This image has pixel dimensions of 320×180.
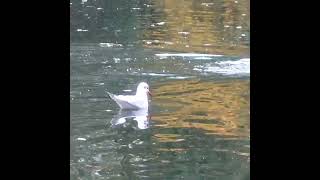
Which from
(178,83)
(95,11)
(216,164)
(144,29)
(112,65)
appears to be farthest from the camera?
(95,11)

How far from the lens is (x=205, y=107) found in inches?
227

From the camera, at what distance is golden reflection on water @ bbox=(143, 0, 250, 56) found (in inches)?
363

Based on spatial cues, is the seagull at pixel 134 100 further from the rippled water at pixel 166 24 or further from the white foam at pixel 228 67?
the rippled water at pixel 166 24

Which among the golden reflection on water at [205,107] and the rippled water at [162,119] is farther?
the golden reflection on water at [205,107]

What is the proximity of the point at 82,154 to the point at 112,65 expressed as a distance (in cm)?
327

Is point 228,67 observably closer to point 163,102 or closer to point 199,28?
point 163,102

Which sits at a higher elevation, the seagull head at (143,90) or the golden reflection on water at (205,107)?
the seagull head at (143,90)

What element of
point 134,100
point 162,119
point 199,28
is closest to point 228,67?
point 134,100

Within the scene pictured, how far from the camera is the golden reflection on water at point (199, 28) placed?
923cm

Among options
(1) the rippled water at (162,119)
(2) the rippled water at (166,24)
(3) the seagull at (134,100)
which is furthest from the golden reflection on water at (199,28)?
(3) the seagull at (134,100)
